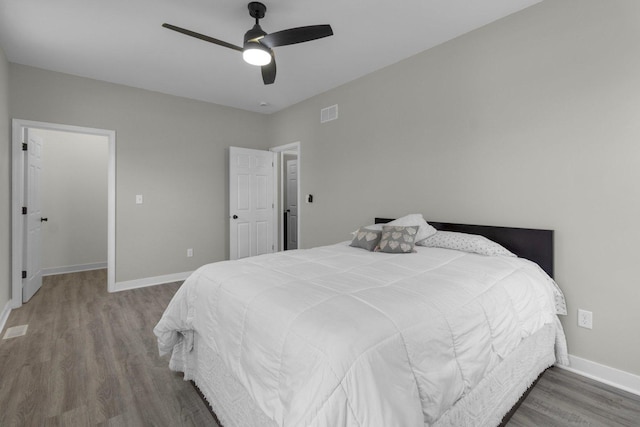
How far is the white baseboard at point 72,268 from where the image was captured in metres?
4.84

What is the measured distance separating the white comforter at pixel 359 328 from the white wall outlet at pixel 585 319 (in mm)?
298

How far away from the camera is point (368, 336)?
1.06 meters

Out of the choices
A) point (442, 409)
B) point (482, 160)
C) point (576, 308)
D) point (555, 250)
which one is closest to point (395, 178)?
point (482, 160)

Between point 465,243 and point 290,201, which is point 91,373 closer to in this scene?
point 465,243

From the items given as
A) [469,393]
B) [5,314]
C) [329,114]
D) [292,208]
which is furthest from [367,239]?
[292,208]

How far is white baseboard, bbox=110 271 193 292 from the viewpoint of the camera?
4043 millimetres

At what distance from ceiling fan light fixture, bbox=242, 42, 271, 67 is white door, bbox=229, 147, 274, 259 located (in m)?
2.52

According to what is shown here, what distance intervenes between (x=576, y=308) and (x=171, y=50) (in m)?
4.13

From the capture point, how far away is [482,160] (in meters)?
2.68

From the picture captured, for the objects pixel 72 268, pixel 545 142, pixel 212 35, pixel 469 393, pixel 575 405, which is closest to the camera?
pixel 469 393

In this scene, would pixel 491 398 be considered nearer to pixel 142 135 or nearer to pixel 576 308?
pixel 576 308

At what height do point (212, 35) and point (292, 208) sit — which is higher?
point (212, 35)

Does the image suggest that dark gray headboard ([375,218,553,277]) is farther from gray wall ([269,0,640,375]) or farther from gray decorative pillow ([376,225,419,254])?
gray decorative pillow ([376,225,419,254])

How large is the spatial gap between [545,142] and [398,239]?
1300mm
